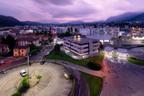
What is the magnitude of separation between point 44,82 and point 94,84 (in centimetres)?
1011

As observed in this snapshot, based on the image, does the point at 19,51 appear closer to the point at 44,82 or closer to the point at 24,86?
the point at 44,82

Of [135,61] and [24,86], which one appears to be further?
[135,61]

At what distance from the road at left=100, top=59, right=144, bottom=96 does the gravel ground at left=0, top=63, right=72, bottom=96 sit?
7779 mm

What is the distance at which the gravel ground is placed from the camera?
97.5 ft

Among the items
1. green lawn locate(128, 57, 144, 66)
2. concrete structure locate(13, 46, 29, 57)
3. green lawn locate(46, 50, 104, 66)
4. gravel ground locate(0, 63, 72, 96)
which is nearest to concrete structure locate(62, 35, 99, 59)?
green lawn locate(46, 50, 104, 66)

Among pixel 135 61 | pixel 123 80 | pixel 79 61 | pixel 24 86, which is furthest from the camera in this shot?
pixel 135 61

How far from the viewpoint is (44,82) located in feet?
109

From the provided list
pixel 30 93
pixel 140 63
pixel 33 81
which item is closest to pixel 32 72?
pixel 33 81

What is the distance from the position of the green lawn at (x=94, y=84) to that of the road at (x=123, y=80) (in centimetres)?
91

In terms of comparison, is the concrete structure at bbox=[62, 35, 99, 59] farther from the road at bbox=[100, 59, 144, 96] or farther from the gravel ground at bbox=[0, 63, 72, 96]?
the gravel ground at bbox=[0, 63, 72, 96]

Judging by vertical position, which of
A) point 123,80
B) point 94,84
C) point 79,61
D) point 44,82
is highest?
point 79,61

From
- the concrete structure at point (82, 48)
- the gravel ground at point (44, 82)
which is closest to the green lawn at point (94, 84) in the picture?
the gravel ground at point (44, 82)

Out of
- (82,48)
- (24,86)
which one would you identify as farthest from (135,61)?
(24,86)

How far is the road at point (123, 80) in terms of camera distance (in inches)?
1304
